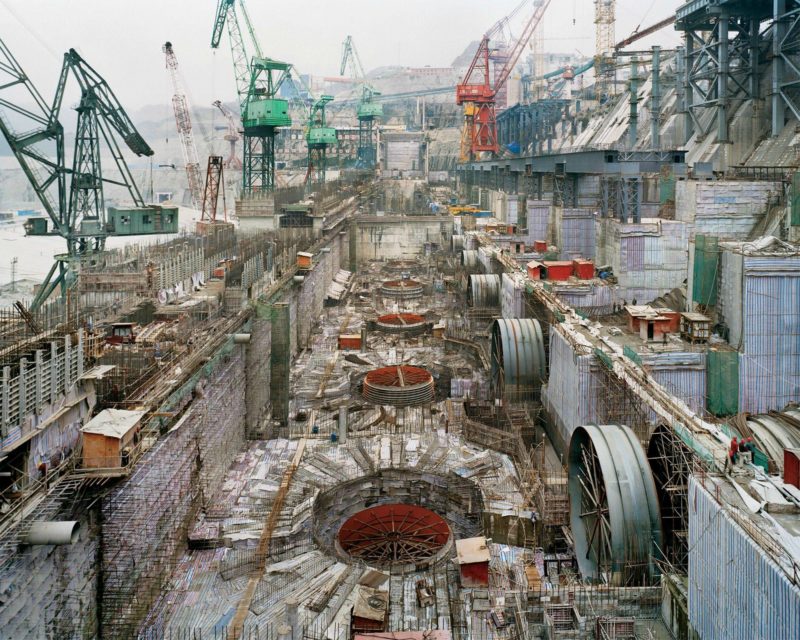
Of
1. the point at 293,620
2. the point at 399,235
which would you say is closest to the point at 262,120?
the point at 399,235

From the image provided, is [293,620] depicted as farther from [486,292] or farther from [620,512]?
[486,292]

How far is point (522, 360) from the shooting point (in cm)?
2320

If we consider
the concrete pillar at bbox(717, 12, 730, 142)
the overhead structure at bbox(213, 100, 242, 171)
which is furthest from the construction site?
the overhead structure at bbox(213, 100, 242, 171)

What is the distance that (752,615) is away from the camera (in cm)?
781

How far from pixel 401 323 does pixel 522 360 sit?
14.5 meters

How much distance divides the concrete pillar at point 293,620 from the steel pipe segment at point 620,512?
5.35 metres

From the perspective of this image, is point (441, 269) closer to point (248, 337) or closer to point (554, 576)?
point (248, 337)

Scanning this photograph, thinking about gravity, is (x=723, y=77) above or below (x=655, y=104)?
below

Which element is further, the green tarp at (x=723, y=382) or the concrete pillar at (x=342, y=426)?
the concrete pillar at (x=342, y=426)

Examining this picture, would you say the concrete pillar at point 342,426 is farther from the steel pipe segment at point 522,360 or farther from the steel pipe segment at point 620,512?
the steel pipe segment at point 620,512

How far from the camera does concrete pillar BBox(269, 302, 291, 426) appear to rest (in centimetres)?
2483

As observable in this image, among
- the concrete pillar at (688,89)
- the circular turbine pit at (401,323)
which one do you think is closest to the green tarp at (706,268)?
the circular turbine pit at (401,323)

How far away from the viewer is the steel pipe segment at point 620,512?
11406mm

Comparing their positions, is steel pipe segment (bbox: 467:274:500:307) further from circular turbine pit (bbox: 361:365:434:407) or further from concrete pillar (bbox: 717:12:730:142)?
concrete pillar (bbox: 717:12:730:142)
